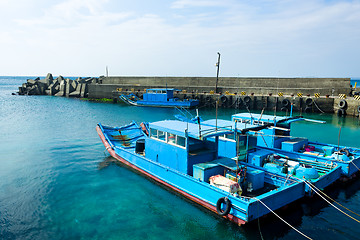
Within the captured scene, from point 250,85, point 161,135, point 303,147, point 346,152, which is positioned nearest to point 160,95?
point 250,85

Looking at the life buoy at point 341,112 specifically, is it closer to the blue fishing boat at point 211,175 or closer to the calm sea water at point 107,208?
the calm sea water at point 107,208

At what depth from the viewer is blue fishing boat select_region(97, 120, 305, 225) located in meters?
9.09

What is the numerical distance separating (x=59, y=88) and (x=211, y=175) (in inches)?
2676

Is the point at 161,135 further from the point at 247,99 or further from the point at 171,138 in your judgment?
the point at 247,99

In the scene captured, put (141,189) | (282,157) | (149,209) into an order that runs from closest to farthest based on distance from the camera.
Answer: (149,209), (141,189), (282,157)

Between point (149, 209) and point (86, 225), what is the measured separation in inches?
99.8

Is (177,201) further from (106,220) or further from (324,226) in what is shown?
(324,226)

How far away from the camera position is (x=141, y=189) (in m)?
12.6

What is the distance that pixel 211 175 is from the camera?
10648 millimetres

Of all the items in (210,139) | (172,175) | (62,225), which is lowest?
(62,225)

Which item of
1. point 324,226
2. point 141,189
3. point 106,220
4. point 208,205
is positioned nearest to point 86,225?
point 106,220

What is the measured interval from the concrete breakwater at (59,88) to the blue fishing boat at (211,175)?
180 ft

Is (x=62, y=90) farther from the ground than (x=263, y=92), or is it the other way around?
(x=263, y=92)

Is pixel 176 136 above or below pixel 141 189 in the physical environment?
above
